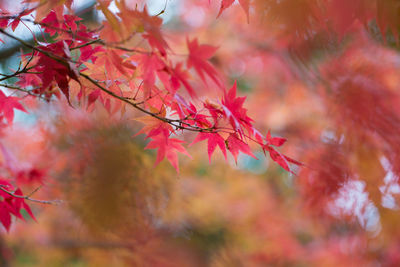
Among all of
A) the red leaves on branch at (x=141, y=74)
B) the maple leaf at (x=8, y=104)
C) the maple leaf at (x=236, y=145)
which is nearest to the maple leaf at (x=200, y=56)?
the red leaves on branch at (x=141, y=74)

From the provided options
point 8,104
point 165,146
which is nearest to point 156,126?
point 165,146

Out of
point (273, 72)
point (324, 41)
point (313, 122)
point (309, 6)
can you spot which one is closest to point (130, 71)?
point (309, 6)

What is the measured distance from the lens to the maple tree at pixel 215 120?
0.55m

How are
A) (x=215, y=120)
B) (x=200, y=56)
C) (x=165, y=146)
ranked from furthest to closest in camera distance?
1. (x=165, y=146)
2. (x=215, y=120)
3. (x=200, y=56)

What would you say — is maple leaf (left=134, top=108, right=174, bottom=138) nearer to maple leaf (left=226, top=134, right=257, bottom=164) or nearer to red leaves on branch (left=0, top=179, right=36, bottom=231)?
maple leaf (left=226, top=134, right=257, bottom=164)

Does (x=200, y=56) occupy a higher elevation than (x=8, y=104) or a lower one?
lower

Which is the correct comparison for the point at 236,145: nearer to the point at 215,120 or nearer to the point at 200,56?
the point at 215,120

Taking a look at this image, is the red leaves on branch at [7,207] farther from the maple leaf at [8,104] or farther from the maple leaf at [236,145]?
the maple leaf at [236,145]

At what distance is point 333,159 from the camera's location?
1.57 m

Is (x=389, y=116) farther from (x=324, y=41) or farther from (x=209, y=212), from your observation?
(x=209, y=212)

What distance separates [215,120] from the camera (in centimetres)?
63

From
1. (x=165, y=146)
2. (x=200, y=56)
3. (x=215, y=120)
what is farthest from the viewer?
(x=165, y=146)

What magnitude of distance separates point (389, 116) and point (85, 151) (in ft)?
5.08

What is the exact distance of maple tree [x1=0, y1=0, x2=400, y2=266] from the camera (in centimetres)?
55
